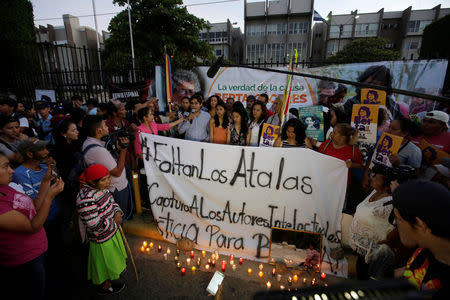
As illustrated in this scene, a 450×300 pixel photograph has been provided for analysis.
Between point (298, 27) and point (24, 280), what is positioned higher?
point (298, 27)

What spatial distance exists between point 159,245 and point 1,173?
205cm

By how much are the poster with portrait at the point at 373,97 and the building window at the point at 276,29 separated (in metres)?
41.3

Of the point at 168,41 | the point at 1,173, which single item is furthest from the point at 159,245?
the point at 168,41

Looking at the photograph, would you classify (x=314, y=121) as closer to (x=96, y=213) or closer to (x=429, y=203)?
(x=429, y=203)

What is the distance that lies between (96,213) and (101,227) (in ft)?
0.54

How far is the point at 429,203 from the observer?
986 mm

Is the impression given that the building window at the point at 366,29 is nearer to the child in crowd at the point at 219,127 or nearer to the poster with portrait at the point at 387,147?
the child in crowd at the point at 219,127

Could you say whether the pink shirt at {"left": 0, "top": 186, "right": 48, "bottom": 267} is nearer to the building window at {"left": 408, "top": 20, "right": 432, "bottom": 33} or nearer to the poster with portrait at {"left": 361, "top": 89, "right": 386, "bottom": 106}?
the poster with portrait at {"left": 361, "top": 89, "right": 386, "bottom": 106}

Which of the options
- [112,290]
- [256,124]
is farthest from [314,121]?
[112,290]

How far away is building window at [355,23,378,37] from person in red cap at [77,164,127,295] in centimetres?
5215

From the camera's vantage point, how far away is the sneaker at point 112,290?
239 centimetres

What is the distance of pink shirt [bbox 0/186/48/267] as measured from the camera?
61.3 inches

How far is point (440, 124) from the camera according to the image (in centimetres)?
312

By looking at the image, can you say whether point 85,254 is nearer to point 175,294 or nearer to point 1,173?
point 175,294
